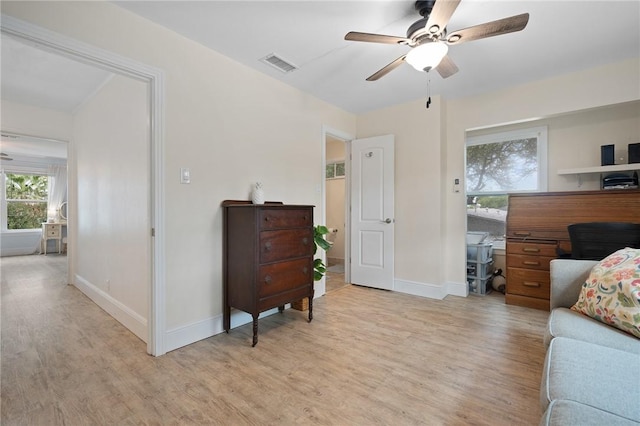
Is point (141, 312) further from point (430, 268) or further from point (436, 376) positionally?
point (430, 268)

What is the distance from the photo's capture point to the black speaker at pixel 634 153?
2.71 metres

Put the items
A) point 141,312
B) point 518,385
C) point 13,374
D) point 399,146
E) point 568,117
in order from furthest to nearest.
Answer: point 399,146 → point 568,117 → point 141,312 → point 13,374 → point 518,385

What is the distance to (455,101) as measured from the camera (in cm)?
365

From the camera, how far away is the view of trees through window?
6750 millimetres

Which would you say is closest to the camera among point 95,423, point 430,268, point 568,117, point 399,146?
point 95,423

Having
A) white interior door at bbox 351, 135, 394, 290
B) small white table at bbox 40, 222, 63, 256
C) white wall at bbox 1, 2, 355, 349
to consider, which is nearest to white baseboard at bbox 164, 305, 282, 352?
white wall at bbox 1, 2, 355, 349

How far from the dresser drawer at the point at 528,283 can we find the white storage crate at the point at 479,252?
0.38 metres

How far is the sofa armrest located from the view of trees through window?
10.4 m

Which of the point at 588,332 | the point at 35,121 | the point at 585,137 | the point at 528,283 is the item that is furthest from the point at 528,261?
the point at 35,121

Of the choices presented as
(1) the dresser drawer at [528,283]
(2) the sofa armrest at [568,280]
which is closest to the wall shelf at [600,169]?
(1) the dresser drawer at [528,283]

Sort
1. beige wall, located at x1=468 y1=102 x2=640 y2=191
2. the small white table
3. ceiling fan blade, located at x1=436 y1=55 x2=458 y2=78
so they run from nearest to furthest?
ceiling fan blade, located at x1=436 y1=55 x2=458 y2=78
beige wall, located at x1=468 y1=102 x2=640 y2=191
the small white table

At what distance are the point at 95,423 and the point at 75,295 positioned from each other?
9.65 ft

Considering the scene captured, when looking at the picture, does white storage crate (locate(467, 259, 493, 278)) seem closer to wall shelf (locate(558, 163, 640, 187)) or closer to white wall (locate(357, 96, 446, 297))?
white wall (locate(357, 96, 446, 297))

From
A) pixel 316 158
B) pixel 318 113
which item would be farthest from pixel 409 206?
pixel 318 113
